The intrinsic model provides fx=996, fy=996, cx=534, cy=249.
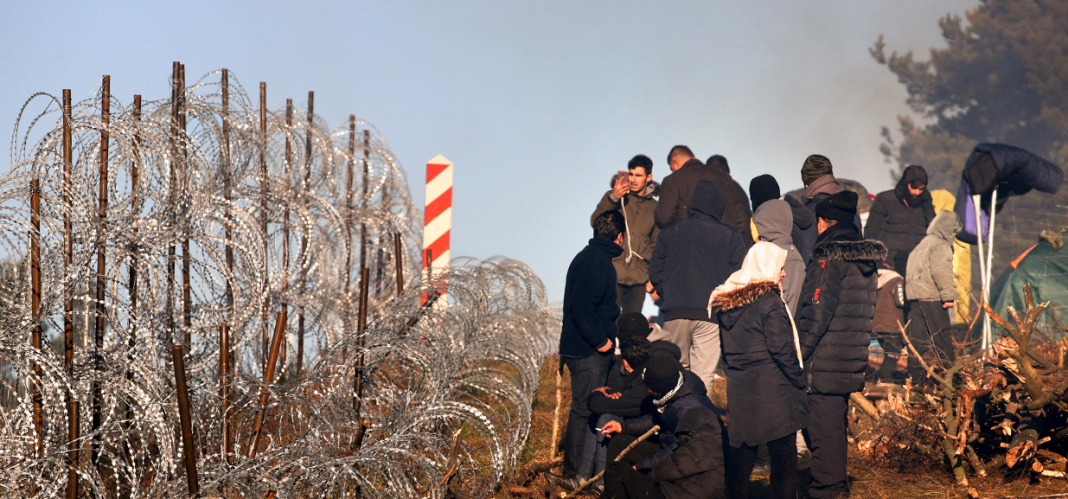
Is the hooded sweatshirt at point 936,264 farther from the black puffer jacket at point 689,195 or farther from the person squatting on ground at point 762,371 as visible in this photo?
the person squatting on ground at point 762,371

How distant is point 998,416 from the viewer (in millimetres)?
5906

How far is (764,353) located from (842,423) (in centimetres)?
69

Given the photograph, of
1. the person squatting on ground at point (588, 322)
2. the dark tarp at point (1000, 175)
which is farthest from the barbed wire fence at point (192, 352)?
the dark tarp at point (1000, 175)

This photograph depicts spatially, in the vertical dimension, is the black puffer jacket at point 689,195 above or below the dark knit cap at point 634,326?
→ above

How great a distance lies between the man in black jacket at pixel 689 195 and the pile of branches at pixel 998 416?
69.0 inches

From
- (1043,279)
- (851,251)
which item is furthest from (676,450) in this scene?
(1043,279)

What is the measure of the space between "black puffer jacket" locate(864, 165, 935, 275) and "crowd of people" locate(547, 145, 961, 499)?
233cm

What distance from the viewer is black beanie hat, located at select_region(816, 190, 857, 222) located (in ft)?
18.0

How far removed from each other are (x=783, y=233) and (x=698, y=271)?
56cm

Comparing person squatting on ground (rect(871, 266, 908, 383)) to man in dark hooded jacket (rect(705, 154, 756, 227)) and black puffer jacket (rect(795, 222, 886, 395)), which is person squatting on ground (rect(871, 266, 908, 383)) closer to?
man in dark hooded jacket (rect(705, 154, 756, 227))

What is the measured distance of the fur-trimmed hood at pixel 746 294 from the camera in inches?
197

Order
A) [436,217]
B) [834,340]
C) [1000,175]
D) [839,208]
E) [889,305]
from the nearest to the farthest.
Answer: [834,340] < [839,208] < [889,305] < [1000,175] < [436,217]

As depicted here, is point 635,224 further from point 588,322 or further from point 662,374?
point 662,374

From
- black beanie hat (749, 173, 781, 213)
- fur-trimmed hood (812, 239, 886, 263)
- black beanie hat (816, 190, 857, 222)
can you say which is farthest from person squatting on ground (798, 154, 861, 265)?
fur-trimmed hood (812, 239, 886, 263)
